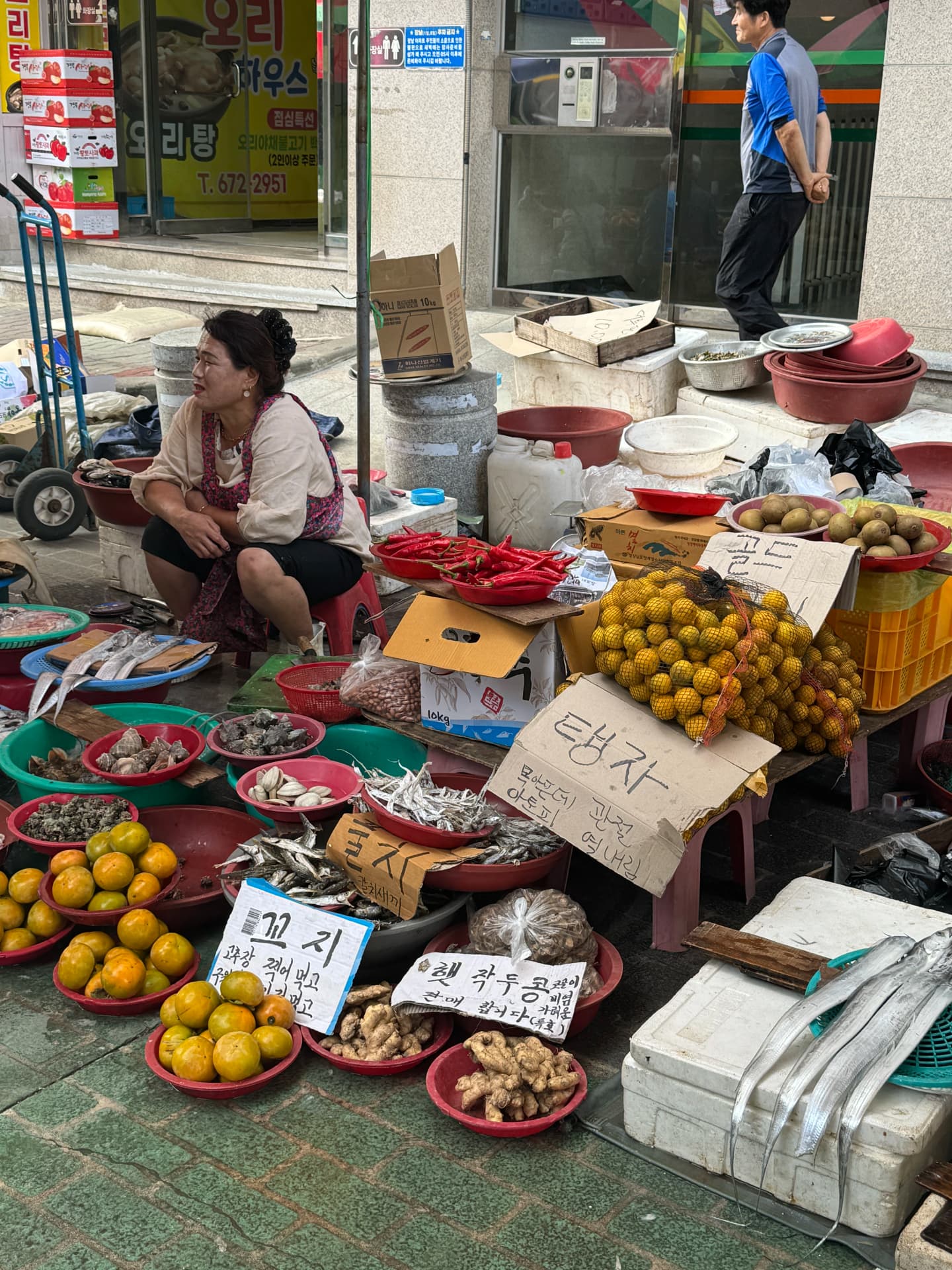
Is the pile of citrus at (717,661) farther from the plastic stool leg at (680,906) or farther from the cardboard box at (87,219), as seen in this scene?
the cardboard box at (87,219)

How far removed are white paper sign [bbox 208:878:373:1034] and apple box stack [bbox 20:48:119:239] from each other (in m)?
11.0

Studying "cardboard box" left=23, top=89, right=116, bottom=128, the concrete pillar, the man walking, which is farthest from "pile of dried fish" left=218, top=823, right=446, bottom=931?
"cardboard box" left=23, top=89, right=116, bottom=128

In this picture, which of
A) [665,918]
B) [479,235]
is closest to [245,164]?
[479,235]

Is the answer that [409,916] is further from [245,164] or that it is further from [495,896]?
[245,164]

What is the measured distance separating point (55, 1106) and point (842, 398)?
5297 mm

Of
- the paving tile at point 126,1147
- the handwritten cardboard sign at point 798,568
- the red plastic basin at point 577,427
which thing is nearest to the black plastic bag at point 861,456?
the red plastic basin at point 577,427

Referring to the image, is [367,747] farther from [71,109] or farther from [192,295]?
[71,109]

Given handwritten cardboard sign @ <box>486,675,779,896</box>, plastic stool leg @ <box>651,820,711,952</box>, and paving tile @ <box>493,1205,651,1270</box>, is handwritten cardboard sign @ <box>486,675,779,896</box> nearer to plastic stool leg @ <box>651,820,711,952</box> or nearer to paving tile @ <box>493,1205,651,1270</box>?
plastic stool leg @ <box>651,820,711,952</box>

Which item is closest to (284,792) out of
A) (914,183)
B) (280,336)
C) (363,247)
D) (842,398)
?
(280,336)

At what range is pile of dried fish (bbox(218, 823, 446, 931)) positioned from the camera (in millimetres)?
3225

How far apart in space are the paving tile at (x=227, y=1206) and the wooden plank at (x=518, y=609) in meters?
1.59

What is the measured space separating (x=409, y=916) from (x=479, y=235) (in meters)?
7.62

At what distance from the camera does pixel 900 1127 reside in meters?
2.42

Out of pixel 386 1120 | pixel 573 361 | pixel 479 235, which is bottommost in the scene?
pixel 386 1120
